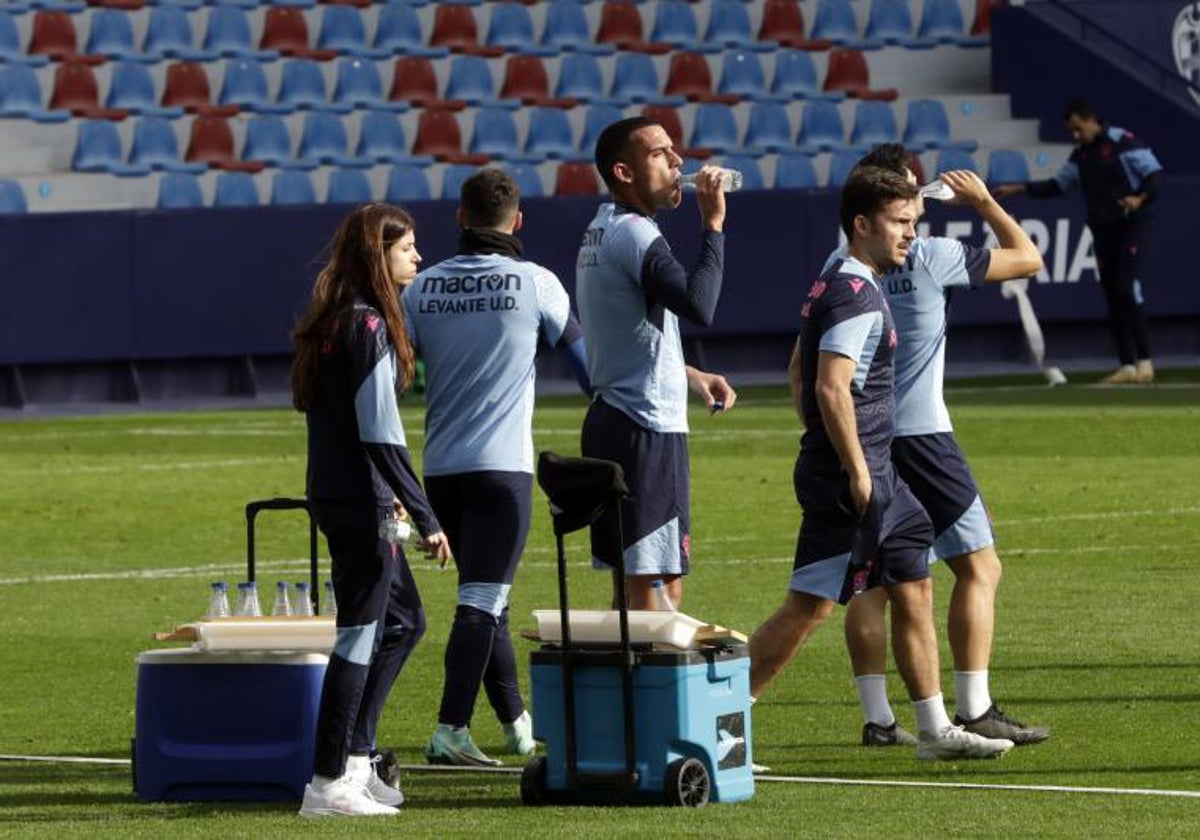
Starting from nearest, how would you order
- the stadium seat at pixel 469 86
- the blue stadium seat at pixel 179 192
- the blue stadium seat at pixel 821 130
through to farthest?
the blue stadium seat at pixel 179 192
the stadium seat at pixel 469 86
the blue stadium seat at pixel 821 130

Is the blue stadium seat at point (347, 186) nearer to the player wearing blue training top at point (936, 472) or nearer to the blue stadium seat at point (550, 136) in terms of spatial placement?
the blue stadium seat at point (550, 136)

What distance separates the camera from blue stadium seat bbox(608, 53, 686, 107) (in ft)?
110

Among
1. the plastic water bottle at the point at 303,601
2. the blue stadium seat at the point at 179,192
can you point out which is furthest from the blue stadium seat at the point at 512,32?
the plastic water bottle at the point at 303,601

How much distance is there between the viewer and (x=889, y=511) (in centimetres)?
966

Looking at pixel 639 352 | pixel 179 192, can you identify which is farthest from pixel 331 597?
pixel 179 192

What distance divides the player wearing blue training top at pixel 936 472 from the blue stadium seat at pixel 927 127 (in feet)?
77.5

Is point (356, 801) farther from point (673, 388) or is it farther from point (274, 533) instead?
point (274, 533)

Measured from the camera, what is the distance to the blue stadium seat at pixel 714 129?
109ft

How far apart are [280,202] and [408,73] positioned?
3.29 m

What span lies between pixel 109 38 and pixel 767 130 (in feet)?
23.7

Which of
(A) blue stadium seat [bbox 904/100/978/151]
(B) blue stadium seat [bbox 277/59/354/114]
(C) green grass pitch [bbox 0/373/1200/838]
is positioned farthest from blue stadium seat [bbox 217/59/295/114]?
(A) blue stadium seat [bbox 904/100/978/151]

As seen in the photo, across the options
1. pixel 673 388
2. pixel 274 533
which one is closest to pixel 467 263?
pixel 673 388

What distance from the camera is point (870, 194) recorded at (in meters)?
9.48

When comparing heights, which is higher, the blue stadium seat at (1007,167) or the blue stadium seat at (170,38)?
the blue stadium seat at (170,38)
